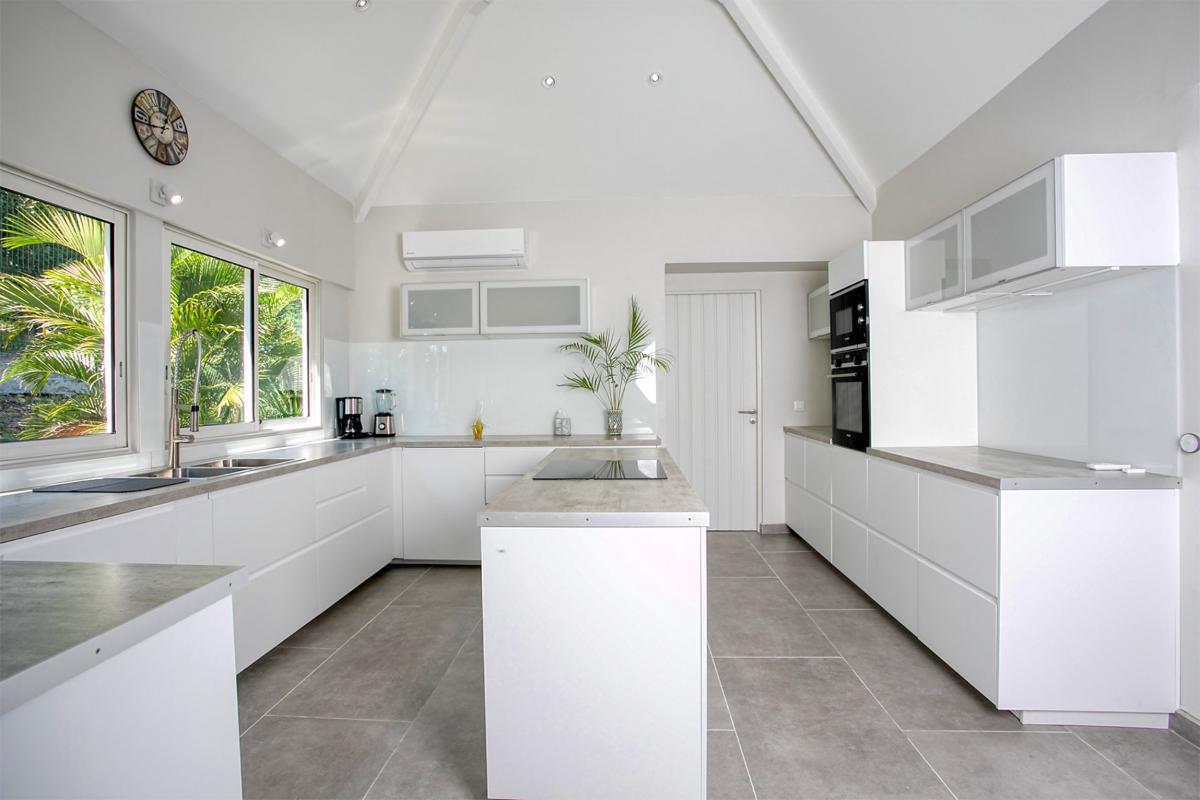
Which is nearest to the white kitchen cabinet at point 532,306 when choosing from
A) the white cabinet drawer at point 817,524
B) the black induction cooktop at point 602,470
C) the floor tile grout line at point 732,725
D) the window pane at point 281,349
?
the window pane at point 281,349

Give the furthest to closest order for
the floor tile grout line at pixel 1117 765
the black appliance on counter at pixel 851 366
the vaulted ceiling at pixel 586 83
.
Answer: the black appliance on counter at pixel 851 366, the vaulted ceiling at pixel 586 83, the floor tile grout line at pixel 1117 765

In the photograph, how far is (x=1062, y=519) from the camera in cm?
202

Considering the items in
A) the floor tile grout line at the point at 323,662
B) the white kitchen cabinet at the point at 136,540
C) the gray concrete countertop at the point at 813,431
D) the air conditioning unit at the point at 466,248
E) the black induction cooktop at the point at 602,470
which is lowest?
the floor tile grout line at the point at 323,662

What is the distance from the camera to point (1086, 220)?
6.64ft

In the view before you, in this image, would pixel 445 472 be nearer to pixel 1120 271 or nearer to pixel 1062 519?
pixel 1062 519

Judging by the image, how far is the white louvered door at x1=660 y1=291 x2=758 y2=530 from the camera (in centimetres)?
475

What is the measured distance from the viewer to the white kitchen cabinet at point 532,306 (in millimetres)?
4137

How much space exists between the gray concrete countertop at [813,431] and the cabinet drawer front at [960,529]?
1208 millimetres

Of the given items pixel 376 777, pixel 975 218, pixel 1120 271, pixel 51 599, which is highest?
pixel 975 218

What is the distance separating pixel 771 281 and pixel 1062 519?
3012mm

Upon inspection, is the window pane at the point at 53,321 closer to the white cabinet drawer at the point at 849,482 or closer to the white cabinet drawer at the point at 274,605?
the white cabinet drawer at the point at 274,605

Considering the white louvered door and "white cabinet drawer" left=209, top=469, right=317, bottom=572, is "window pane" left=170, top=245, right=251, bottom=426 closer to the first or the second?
"white cabinet drawer" left=209, top=469, right=317, bottom=572

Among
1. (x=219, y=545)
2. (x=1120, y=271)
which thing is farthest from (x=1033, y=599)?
(x=219, y=545)

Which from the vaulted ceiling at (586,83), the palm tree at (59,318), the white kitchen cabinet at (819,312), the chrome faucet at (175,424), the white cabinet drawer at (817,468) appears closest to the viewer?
the palm tree at (59,318)
